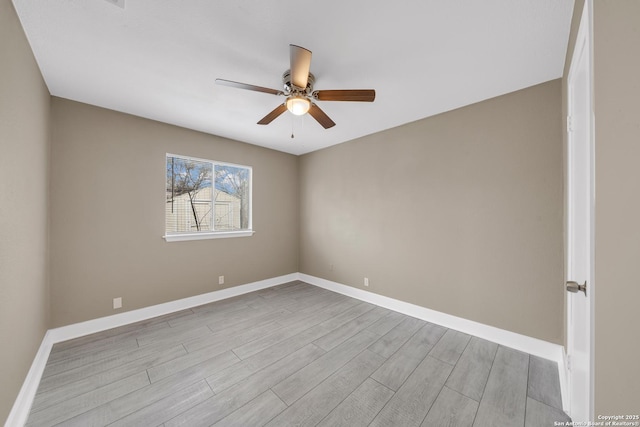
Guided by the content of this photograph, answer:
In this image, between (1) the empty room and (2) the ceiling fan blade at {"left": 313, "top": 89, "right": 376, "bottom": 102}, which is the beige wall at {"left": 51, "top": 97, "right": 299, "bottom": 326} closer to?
(1) the empty room

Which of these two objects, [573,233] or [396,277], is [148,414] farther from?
[573,233]

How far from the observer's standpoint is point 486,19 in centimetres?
146

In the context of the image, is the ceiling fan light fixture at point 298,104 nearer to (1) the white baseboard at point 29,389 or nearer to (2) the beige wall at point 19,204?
(2) the beige wall at point 19,204

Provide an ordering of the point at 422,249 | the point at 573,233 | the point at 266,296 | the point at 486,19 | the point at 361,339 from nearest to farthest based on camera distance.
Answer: the point at 486,19 → the point at 573,233 → the point at 361,339 → the point at 422,249 → the point at 266,296

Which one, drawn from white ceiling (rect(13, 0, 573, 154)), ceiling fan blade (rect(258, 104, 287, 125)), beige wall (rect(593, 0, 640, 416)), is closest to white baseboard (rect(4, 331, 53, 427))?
white ceiling (rect(13, 0, 573, 154))

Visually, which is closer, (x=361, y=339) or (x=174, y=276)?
(x=361, y=339)

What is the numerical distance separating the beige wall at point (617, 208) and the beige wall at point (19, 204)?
8.64ft

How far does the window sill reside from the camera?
3189mm

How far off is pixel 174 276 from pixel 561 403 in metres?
4.05

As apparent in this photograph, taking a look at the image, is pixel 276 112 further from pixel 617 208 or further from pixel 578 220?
pixel 578 220

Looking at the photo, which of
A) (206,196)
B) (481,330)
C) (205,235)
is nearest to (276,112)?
(206,196)

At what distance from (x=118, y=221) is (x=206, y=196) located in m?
1.12

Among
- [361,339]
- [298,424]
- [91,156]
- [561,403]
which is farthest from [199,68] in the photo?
[561,403]

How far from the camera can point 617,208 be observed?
2.15 ft
